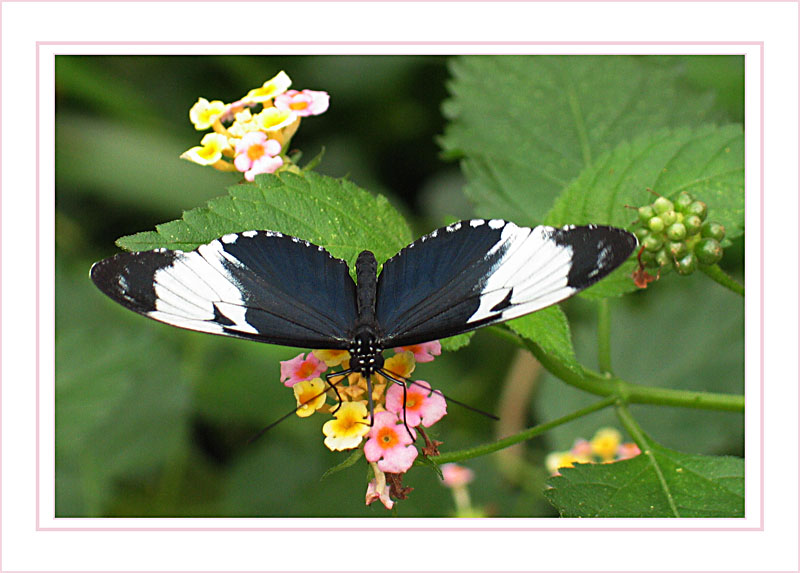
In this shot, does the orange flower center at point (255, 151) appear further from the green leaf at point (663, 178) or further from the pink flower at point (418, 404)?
the green leaf at point (663, 178)

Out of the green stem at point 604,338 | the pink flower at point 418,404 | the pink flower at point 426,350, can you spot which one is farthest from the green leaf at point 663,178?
the pink flower at point 418,404

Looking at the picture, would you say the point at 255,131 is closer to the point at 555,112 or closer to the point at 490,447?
the point at 490,447

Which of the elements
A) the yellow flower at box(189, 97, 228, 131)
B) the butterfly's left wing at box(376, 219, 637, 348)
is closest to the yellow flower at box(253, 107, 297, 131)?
the yellow flower at box(189, 97, 228, 131)

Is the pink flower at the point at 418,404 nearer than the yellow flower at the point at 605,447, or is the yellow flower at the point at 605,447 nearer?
the pink flower at the point at 418,404

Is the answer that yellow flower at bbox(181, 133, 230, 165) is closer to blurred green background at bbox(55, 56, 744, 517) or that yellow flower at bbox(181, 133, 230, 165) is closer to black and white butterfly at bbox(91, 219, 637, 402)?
black and white butterfly at bbox(91, 219, 637, 402)

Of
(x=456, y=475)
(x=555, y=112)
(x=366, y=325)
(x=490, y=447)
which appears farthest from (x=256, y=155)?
(x=456, y=475)
